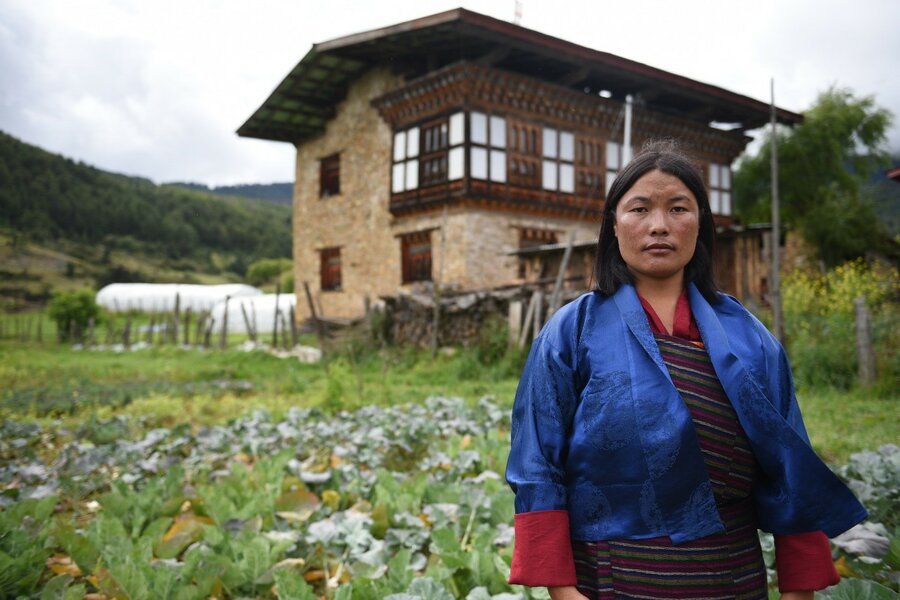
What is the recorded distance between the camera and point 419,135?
1584 centimetres

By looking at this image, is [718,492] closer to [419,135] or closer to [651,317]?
[651,317]

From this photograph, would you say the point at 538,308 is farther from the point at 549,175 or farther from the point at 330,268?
the point at 330,268

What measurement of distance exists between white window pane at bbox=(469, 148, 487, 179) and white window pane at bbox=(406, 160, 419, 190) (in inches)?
73.8

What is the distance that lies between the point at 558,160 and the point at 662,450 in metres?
15.2

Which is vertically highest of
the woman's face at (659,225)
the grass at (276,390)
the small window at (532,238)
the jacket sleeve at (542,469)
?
the small window at (532,238)

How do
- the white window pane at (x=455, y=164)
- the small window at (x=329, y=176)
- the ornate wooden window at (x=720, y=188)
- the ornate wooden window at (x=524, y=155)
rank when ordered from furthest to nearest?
the small window at (x=329, y=176) < the ornate wooden window at (x=720, y=188) < the ornate wooden window at (x=524, y=155) < the white window pane at (x=455, y=164)

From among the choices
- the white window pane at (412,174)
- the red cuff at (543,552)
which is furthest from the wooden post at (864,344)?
the white window pane at (412,174)

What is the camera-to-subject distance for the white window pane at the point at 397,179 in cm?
1642

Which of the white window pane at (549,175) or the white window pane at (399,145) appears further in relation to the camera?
the white window pane at (399,145)

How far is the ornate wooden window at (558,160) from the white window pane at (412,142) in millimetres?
3189

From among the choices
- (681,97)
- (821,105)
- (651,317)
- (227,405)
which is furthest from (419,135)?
(821,105)

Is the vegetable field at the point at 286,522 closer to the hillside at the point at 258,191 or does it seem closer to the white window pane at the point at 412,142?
the white window pane at the point at 412,142

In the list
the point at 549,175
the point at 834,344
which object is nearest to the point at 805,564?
the point at 834,344

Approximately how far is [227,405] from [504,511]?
582cm
